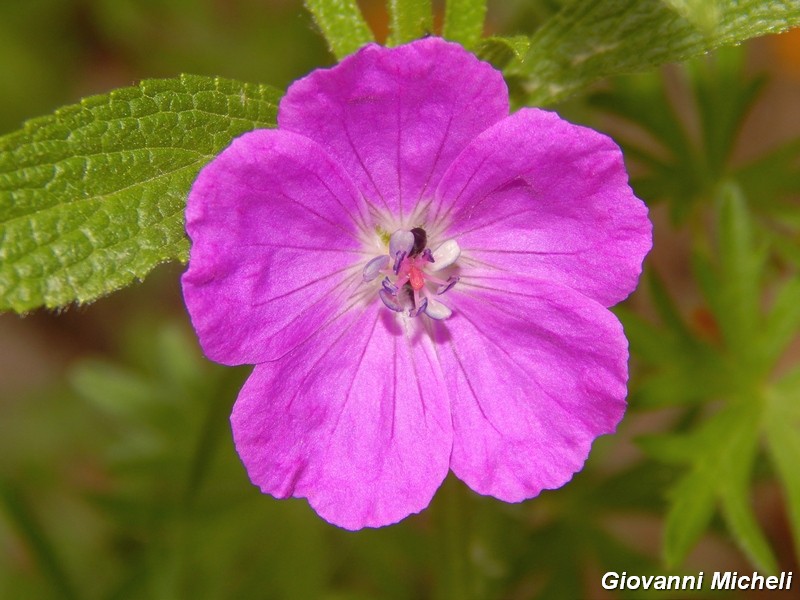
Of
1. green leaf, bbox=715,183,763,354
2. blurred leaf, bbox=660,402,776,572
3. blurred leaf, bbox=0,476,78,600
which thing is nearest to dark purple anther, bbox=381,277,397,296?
blurred leaf, bbox=660,402,776,572

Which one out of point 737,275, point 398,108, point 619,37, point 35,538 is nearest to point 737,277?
point 737,275

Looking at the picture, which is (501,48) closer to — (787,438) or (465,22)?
(465,22)

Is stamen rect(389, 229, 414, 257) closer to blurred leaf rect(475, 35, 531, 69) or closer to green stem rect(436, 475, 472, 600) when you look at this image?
blurred leaf rect(475, 35, 531, 69)

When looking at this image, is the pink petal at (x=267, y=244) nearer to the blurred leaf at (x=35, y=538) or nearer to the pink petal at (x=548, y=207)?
the pink petal at (x=548, y=207)

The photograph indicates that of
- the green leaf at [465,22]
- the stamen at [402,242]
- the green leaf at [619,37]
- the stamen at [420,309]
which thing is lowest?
the stamen at [420,309]

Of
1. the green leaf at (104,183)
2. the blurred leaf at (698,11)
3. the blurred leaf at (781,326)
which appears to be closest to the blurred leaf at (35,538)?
the green leaf at (104,183)

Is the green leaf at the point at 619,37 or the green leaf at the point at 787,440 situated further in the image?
the green leaf at the point at 787,440

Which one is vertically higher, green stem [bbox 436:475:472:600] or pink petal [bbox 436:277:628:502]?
pink petal [bbox 436:277:628:502]

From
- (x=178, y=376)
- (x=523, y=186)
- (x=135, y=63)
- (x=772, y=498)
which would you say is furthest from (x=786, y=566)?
(x=135, y=63)
